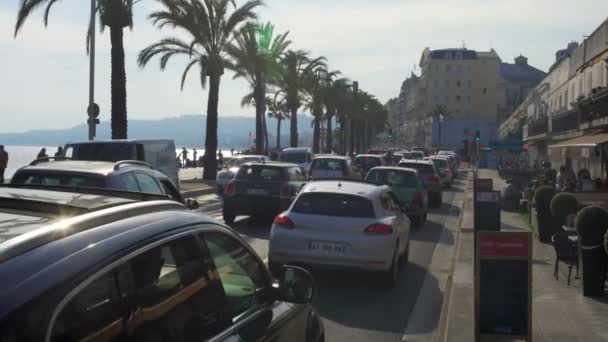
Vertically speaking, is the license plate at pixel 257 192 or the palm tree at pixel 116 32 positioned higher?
the palm tree at pixel 116 32

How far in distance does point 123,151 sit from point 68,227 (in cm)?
1645

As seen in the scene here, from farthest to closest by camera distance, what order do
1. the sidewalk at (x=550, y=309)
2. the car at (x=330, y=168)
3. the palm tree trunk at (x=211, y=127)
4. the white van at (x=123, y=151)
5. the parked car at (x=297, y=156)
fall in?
the palm tree trunk at (x=211, y=127), the parked car at (x=297, y=156), the car at (x=330, y=168), the white van at (x=123, y=151), the sidewalk at (x=550, y=309)

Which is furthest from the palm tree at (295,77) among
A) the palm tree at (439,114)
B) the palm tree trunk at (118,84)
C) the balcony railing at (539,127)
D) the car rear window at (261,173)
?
the palm tree at (439,114)

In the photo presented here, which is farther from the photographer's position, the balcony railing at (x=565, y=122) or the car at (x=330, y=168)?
the balcony railing at (x=565, y=122)

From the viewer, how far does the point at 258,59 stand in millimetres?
47812

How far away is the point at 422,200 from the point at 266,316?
55.3 ft

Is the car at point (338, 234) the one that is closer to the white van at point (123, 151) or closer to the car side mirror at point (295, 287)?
the car side mirror at point (295, 287)

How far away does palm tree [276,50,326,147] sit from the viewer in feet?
198

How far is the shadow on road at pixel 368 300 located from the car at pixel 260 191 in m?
6.21

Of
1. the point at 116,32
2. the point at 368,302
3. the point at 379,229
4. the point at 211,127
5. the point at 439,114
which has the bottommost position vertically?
the point at 368,302

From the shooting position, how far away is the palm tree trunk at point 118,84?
28812 millimetres

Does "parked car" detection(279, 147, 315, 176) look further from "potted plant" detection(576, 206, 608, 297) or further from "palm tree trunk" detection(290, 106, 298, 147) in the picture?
"palm tree trunk" detection(290, 106, 298, 147)

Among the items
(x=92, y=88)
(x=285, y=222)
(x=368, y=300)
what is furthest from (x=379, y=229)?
(x=92, y=88)

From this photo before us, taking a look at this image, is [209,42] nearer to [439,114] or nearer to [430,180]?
[430,180]
